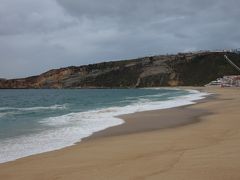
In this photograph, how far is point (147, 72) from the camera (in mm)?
142000

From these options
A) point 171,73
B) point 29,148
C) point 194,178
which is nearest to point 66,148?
point 29,148

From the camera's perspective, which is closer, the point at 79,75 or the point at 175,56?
the point at 175,56

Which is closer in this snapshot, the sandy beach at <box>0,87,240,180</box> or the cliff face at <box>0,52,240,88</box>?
the sandy beach at <box>0,87,240,180</box>

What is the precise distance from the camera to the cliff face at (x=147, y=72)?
136 meters

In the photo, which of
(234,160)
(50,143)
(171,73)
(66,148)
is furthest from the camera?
(171,73)

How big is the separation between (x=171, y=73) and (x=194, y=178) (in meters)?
132

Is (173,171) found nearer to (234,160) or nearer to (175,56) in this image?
(234,160)

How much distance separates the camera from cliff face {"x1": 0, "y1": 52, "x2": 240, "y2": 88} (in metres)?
136

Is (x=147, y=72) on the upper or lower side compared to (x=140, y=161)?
upper

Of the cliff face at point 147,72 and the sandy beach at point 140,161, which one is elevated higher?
the cliff face at point 147,72

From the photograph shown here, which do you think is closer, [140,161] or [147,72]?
[140,161]

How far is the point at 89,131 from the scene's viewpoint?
53.8ft

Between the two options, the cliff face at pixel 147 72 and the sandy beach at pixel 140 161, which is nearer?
the sandy beach at pixel 140 161

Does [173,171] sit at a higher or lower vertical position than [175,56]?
lower
